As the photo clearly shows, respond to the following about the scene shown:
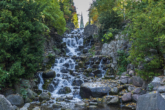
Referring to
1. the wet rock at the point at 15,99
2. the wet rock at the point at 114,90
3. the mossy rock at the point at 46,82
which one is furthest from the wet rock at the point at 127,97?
the mossy rock at the point at 46,82

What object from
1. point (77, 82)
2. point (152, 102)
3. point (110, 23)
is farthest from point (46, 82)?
point (110, 23)

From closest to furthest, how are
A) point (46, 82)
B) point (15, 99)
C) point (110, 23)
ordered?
point (15, 99), point (46, 82), point (110, 23)

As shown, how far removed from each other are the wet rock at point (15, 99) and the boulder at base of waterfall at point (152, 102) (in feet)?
24.5

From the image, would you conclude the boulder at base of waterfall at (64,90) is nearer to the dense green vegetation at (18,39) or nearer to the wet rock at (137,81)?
the dense green vegetation at (18,39)

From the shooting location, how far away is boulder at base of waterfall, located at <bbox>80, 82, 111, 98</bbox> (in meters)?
10.6

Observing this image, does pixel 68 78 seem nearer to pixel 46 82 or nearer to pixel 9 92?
pixel 46 82

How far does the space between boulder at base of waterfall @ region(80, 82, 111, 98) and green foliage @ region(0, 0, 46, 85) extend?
4471mm

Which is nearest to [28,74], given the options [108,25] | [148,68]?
[148,68]

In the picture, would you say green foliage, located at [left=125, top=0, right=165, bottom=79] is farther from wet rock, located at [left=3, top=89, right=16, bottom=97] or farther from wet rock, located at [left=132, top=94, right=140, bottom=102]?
wet rock, located at [left=3, top=89, right=16, bottom=97]

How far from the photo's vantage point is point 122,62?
49.4 ft

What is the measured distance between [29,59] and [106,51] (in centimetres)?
1132

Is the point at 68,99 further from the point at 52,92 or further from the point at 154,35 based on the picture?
the point at 154,35

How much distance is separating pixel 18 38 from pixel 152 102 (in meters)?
8.72

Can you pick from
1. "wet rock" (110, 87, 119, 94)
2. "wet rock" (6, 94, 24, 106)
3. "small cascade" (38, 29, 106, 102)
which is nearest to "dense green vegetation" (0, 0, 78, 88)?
"wet rock" (6, 94, 24, 106)
